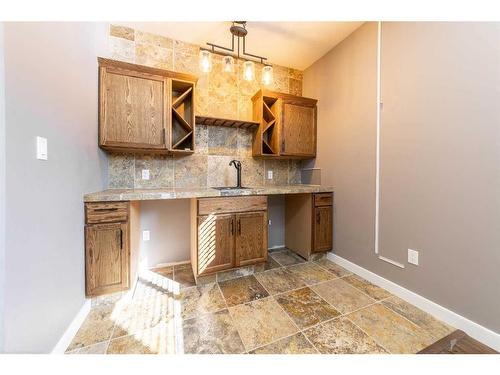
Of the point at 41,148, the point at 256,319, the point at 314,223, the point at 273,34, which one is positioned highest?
the point at 273,34

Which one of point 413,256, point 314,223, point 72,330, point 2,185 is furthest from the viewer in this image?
point 314,223

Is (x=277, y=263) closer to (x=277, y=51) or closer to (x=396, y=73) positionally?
(x=396, y=73)

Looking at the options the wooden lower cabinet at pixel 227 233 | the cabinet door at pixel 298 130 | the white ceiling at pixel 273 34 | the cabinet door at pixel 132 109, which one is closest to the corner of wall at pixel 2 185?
the cabinet door at pixel 132 109

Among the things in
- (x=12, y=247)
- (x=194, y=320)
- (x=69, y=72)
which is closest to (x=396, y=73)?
(x=69, y=72)

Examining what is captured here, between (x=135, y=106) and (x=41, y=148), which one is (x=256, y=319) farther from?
(x=135, y=106)

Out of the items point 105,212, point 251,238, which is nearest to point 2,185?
point 105,212

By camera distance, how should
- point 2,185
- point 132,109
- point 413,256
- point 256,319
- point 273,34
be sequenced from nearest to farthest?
1. point 2,185
2. point 256,319
3. point 413,256
4. point 132,109
5. point 273,34

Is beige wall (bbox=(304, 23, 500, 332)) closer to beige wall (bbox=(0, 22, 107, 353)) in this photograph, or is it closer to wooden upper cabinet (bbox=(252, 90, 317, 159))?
wooden upper cabinet (bbox=(252, 90, 317, 159))

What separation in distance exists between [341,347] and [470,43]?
2106mm

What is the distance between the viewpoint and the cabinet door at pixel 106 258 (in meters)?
1.43

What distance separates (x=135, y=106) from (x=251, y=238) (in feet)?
5.62

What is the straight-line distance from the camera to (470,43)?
4.09 feet

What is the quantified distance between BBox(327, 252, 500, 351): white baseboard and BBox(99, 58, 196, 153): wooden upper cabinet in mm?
2237

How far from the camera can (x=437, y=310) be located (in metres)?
1.42
